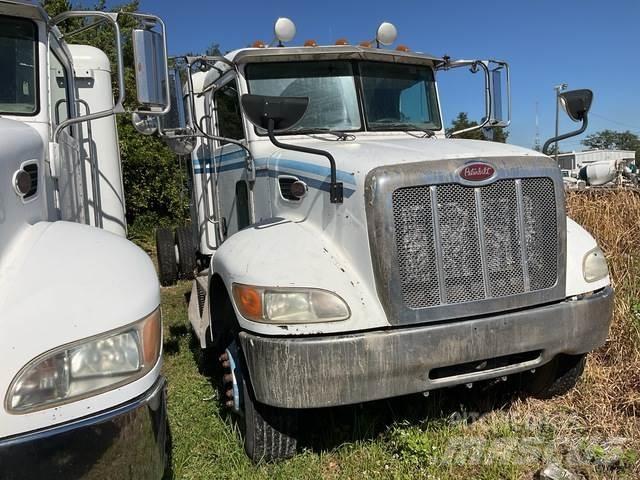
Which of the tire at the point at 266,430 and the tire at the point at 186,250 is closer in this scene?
the tire at the point at 266,430

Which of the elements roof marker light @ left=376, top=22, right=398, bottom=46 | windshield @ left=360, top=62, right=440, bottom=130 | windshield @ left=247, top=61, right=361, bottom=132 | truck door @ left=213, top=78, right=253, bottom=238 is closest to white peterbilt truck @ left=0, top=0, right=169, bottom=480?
windshield @ left=247, top=61, right=361, bottom=132

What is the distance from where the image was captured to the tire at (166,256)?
6.95 metres

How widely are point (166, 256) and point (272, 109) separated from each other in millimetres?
4258

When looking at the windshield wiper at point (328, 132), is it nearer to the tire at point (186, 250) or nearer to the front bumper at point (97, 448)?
the front bumper at point (97, 448)

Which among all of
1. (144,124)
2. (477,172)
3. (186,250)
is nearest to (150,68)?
(144,124)

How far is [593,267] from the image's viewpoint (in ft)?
11.4

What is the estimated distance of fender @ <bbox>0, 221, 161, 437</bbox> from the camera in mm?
1801

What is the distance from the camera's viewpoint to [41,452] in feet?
5.80

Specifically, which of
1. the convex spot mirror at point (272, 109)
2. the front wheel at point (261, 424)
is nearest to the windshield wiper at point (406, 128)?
the convex spot mirror at point (272, 109)

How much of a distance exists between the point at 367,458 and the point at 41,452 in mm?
2006

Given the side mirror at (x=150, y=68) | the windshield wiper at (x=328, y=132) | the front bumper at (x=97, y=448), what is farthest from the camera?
the windshield wiper at (x=328, y=132)

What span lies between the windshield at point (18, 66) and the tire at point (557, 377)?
12.0 feet

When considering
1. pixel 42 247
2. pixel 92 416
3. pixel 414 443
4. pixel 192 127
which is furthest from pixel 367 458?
pixel 192 127

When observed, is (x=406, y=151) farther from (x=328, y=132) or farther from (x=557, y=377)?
(x=557, y=377)
